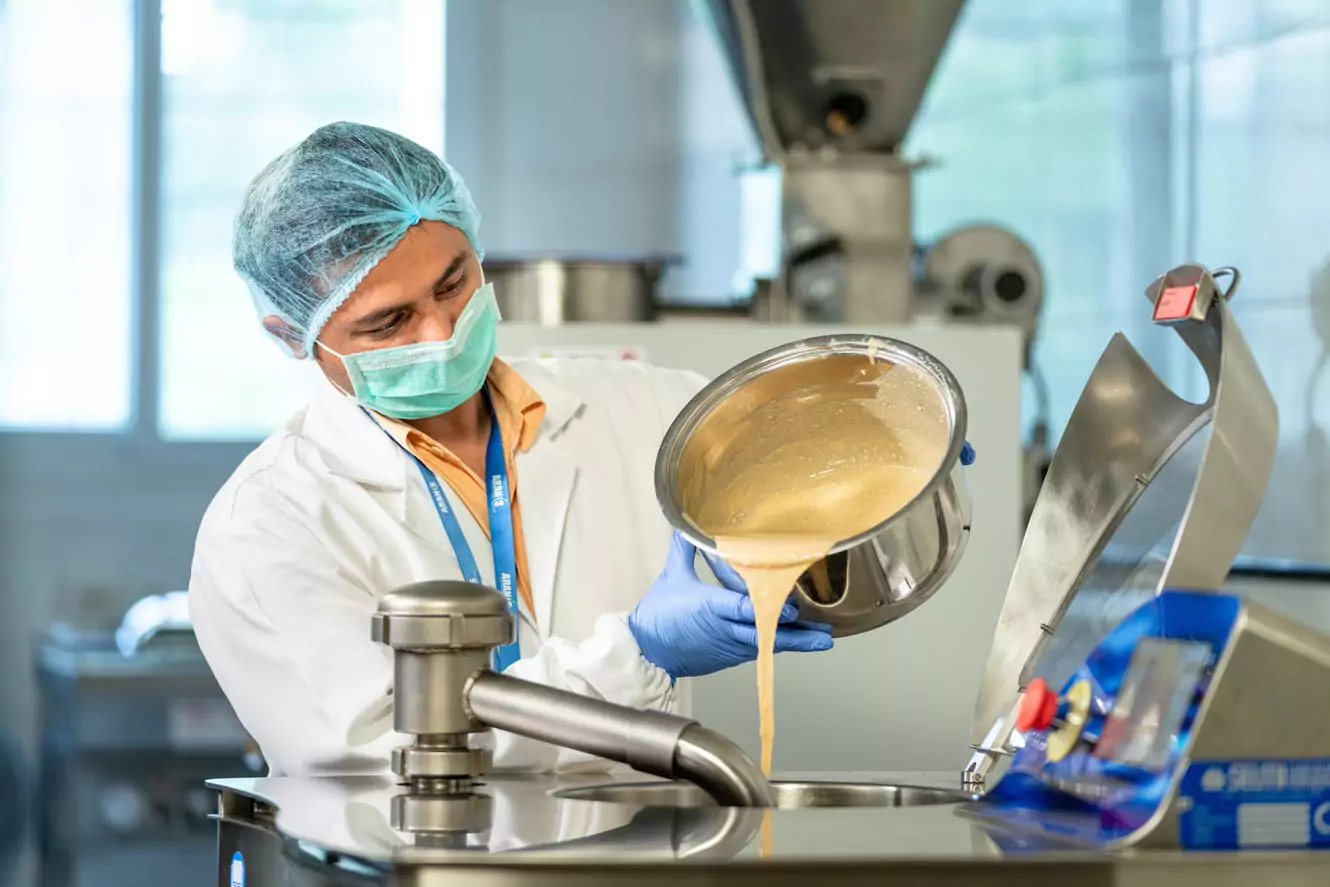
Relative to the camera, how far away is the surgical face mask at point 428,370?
1.68m

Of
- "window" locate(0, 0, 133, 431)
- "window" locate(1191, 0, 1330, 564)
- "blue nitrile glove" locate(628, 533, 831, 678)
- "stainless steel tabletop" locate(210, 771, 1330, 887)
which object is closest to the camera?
"stainless steel tabletop" locate(210, 771, 1330, 887)

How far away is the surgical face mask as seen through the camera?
1.68m

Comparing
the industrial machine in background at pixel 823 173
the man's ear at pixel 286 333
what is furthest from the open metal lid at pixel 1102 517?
the industrial machine in background at pixel 823 173

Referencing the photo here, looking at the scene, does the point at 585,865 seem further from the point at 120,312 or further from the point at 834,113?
the point at 120,312

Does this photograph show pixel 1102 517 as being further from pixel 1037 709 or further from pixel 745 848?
pixel 745 848

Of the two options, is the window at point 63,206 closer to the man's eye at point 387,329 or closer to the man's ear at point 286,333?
the man's ear at point 286,333

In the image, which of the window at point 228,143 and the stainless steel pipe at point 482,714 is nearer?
the stainless steel pipe at point 482,714

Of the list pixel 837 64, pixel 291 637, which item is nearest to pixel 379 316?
pixel 291 637

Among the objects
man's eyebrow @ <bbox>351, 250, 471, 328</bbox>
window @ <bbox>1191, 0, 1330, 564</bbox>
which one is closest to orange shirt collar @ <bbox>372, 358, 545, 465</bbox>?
man's eyebrow @ <bbox>351, 250, 471, 328</bbox>

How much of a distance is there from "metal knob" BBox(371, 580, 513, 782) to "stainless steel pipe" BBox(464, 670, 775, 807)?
36 mm

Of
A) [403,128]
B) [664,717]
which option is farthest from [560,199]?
[664,717]

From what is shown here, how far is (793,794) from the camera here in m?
1.20

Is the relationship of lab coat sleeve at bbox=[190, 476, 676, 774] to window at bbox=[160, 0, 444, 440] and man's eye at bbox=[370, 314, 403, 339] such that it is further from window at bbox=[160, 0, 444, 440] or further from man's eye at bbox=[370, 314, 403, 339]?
window at bbox=[160, 0, 444, 440]

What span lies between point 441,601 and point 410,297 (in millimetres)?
690
